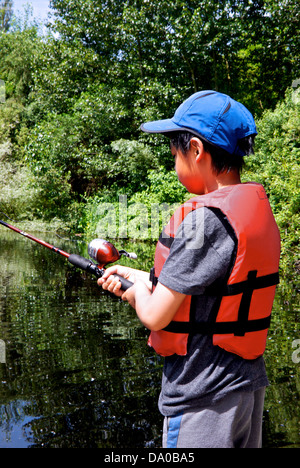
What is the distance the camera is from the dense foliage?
53.5ft

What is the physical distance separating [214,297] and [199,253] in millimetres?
152

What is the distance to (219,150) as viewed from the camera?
143cm

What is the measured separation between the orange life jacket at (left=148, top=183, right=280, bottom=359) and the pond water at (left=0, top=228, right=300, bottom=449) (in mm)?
1757

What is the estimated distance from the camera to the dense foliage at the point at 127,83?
1630 centimetres

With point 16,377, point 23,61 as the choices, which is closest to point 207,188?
point 16,377

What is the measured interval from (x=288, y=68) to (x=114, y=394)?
17.6 meters

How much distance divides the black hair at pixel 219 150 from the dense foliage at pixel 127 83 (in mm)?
12252

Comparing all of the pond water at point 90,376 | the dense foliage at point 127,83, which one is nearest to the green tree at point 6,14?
the dense foliage at point 127,83

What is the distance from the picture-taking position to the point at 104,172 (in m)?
20.0

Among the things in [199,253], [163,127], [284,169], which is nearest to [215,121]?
[163,127]

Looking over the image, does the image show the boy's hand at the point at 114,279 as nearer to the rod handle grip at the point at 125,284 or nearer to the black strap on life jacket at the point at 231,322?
the rod handle grip at the point at 125,284

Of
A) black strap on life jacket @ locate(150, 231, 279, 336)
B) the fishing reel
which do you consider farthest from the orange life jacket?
the fishing reel

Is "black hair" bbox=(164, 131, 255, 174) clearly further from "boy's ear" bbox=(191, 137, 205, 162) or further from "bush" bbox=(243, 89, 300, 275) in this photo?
"bush" bbox=(243, 89, 300, 275)

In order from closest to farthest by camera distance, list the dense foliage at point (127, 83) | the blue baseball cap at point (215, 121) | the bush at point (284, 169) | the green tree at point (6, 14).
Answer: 1. the blue baseball cap at point (215, 121)
2. the bush at point (284, 169)
3. the dense foliage at point (127, 83)
4. the green tree at point (6, 14)
